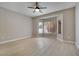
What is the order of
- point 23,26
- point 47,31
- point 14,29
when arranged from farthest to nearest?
point 47,31
point 23,26
point 14,29

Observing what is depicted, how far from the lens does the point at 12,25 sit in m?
7.58

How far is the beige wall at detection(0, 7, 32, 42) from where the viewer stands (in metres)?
6.62

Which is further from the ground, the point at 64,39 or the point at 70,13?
the point at 70,13

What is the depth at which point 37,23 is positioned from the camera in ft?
37.7

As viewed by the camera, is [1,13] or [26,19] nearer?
[1,13]

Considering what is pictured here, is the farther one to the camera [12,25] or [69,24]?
[12,25]

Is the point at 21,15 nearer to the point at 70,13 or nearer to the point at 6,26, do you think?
the point at 6,26

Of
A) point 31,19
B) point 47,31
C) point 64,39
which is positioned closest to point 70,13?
point 64,39

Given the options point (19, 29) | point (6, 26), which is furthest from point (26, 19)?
point (6, 26)

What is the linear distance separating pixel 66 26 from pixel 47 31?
7.50 metres

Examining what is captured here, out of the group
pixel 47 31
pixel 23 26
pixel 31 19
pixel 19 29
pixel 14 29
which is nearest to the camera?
pixel 14 29

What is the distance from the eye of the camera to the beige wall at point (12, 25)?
6617 mm

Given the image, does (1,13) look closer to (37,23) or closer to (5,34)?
(5,34)

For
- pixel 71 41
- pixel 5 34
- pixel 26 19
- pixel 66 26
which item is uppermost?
pixel 26 19
